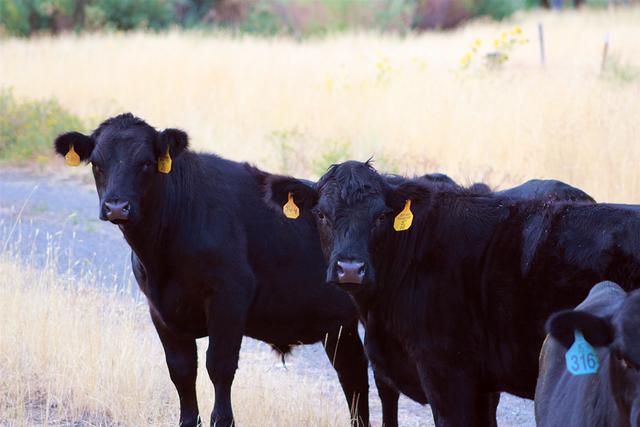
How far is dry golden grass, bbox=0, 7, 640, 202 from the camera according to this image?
13961 millimetres

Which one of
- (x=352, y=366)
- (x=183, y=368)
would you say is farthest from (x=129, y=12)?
(x=183, y=368)

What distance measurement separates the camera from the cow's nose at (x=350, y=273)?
575 centimetres

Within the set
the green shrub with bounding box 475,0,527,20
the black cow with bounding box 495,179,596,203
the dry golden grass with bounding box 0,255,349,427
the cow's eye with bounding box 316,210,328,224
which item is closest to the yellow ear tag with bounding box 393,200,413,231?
the cow's eye with bounding box 316,210,328,224

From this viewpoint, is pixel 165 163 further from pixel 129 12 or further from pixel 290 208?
pixel 129 12

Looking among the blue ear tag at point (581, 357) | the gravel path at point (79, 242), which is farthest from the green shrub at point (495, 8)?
the blue ear tag at point (581, 357)

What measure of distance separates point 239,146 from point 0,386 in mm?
9752

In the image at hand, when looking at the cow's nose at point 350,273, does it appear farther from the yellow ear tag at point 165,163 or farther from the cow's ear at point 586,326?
the cow's ear at point 586,326

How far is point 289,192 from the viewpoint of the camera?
643 cm

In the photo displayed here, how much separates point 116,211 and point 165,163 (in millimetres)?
570

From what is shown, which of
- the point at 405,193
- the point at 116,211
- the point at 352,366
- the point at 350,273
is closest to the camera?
the point at 350,273

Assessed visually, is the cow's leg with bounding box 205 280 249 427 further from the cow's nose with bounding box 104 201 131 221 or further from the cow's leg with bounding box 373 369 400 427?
the cow's leg with bounding box 373 369 400 427

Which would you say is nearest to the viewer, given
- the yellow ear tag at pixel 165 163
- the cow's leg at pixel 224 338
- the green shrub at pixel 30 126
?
the cow's leg at pixel 224 338

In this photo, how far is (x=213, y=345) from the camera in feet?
22.4

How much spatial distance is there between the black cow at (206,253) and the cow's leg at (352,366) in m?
0.07
